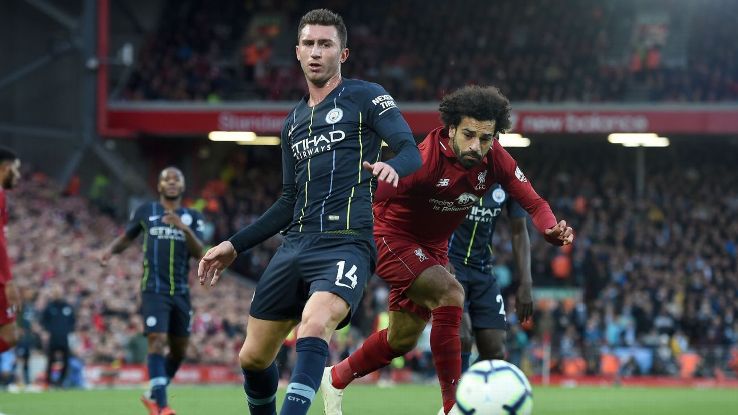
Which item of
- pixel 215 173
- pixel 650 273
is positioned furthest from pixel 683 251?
pixel 215 173

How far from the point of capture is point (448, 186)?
8297 mm

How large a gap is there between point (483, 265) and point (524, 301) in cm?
57

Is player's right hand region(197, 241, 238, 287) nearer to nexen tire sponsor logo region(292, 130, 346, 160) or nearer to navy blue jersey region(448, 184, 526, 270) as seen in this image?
nexen tire sponsor logo region(292, 130, 346, 160)

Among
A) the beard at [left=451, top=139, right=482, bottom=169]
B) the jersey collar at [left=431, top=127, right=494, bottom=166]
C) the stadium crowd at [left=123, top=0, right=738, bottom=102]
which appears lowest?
the beard at [left=451, top=139, right=482, bottom=169]

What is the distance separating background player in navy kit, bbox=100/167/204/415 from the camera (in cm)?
1242

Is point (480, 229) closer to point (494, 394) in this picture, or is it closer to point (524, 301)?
point (524, 301)

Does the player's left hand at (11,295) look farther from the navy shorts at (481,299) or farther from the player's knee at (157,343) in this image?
the navy shorts at (481,299)

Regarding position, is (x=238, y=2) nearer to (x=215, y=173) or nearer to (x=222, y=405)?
(x=215, y=173)

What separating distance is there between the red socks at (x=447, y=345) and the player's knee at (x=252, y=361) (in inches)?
→ 64.1

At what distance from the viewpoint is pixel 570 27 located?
35.8 metres

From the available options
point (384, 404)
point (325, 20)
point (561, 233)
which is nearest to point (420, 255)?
point (561, 233)

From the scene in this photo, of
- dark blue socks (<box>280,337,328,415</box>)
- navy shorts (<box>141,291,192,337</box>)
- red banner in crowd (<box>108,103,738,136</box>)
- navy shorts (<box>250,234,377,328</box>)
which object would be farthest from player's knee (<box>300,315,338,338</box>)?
red banner in crowd (<box>108,103,738,136</box>)

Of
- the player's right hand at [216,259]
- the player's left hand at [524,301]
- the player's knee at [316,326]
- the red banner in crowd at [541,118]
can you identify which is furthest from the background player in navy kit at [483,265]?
the red banner in crowd at [541,118]

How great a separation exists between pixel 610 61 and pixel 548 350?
1275 centimetres
